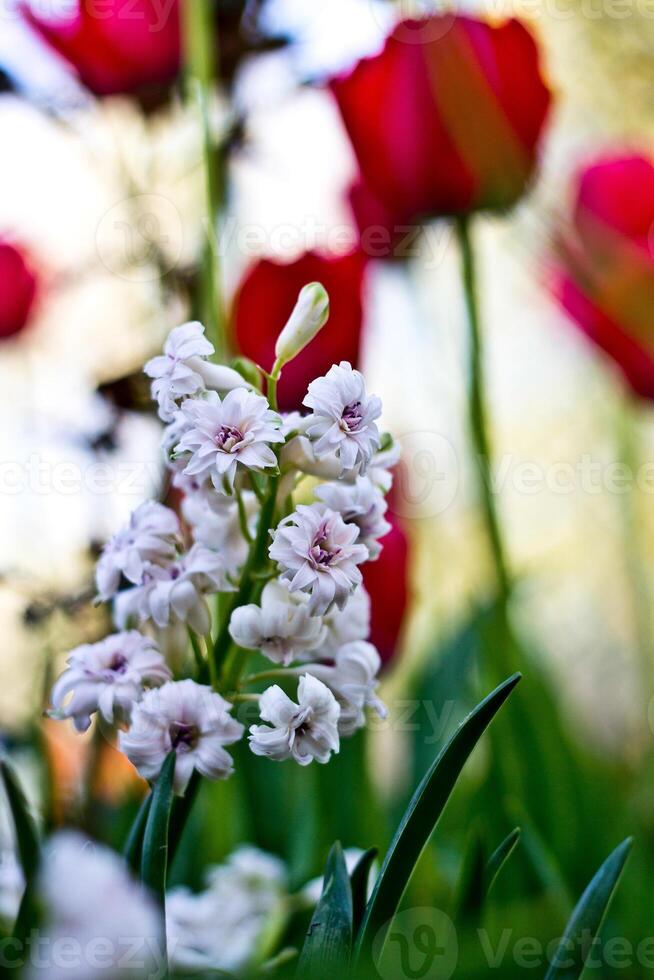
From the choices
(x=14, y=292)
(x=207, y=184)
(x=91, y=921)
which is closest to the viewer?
(x=91, y=921)

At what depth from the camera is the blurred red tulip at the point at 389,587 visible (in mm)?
521

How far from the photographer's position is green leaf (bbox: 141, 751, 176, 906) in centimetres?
25

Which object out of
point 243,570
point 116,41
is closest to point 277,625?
point 243,570

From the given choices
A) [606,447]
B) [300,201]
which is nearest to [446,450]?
[300,201]

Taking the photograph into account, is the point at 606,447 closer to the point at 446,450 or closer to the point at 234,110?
the point at 446,450

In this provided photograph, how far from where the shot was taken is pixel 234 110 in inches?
25.6

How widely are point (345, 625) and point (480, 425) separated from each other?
0.28 metres

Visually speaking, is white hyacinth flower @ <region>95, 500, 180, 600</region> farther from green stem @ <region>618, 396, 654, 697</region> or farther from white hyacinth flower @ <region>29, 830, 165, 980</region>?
green stem @ <region>618, 396, 654, 697</region>

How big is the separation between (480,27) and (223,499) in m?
0.41

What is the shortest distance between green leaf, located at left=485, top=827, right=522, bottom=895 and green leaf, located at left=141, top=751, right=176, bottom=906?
0.09m

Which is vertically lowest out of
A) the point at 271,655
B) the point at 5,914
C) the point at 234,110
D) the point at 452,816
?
the point at 452,816

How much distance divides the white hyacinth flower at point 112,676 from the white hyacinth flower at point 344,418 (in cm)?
7

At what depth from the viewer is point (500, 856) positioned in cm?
30

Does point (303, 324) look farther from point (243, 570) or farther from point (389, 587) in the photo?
point (389, 587)
